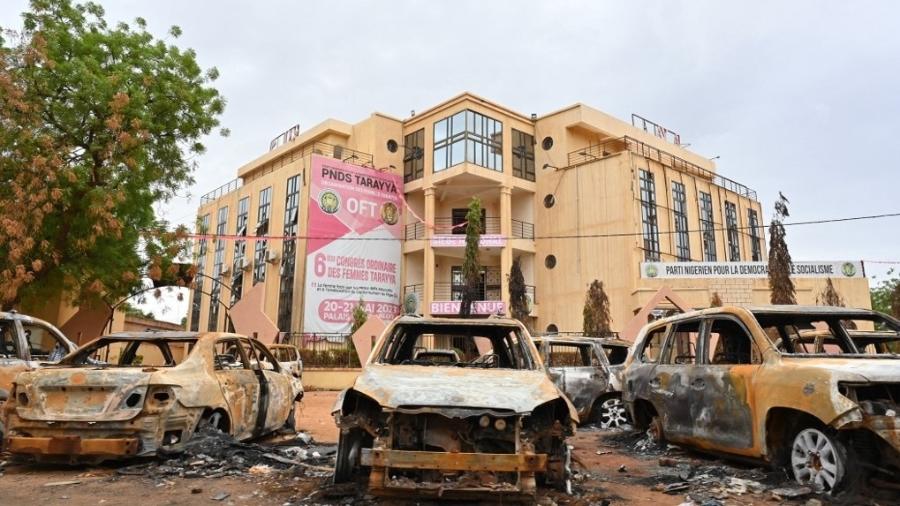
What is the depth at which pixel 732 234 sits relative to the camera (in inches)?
1346

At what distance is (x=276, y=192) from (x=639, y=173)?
1849 cm

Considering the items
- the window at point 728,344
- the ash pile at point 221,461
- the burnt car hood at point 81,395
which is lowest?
the ash pile at point 221,461

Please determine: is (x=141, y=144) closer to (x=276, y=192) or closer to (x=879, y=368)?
(x=879, y=368)

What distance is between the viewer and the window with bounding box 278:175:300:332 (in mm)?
29891

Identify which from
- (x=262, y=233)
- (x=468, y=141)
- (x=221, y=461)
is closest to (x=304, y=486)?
(x=221, y=461)

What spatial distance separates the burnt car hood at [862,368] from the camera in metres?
4.60

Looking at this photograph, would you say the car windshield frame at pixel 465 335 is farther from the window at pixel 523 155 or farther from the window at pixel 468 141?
the window at pixel 523 155

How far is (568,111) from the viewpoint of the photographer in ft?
105

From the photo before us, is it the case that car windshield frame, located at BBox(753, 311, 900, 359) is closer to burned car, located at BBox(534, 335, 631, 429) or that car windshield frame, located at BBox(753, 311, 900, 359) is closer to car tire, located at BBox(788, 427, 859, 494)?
car tire, located at BBox(788, 427, 859, 494)

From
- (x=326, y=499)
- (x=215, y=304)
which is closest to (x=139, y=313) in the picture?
(x=215, y=304)

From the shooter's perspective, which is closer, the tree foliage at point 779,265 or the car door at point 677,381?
the car door at point 677,381

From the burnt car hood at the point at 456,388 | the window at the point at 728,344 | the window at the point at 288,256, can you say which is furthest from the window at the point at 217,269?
the burnt car hood at the point at 456,388

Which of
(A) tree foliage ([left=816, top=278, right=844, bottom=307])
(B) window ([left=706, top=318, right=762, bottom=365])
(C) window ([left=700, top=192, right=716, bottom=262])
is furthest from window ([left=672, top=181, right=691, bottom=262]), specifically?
(B) window ([left=706, top=318, right=762, bottom=365])

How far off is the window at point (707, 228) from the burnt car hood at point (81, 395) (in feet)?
101
